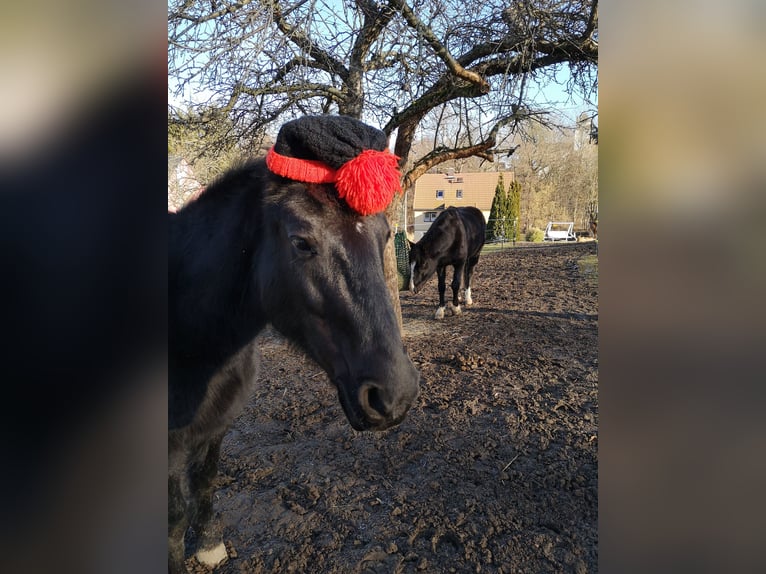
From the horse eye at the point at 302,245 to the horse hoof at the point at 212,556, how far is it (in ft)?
6.78

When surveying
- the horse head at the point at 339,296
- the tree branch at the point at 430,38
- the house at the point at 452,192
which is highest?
the house at the point at 452,192

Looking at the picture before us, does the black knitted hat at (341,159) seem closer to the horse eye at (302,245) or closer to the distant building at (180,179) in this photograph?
the horse eye at (302,245)

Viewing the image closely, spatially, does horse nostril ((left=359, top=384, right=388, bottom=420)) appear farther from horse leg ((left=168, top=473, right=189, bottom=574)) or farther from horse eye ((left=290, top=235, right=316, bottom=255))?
horse leg ((left=168, top=473, right=189, bottom=574))

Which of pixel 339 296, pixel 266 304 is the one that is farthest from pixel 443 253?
pixel 339 296

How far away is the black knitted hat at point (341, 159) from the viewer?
151cm

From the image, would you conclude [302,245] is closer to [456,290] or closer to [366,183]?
[366,183]

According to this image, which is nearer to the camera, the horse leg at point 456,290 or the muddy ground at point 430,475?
the muddy ground at point 430,475

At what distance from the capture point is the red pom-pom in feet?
4.90
